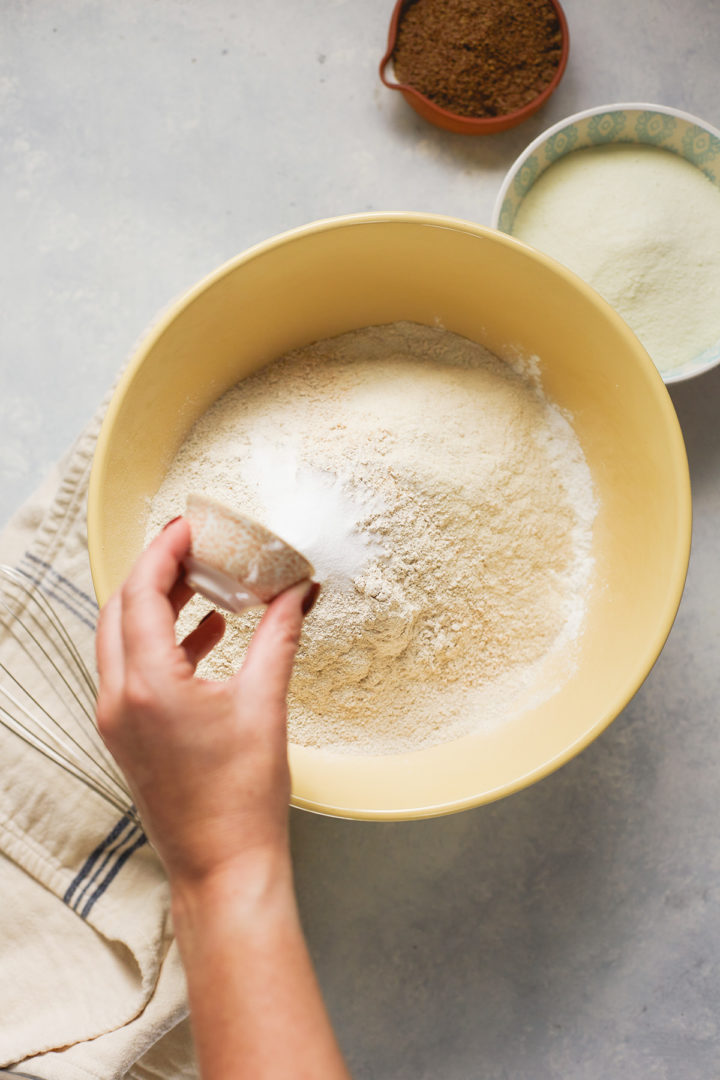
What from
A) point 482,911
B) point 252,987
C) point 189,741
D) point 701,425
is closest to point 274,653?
point 189,741

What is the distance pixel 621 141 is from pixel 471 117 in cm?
21

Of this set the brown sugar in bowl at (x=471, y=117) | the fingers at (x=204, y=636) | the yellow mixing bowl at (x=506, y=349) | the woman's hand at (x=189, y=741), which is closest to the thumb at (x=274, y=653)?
the woman's hand at (x=189, y=741)

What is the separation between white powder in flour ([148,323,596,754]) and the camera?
2.67ft

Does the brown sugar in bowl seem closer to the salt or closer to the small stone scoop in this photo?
the salt

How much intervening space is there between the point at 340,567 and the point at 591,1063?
2.59 feet

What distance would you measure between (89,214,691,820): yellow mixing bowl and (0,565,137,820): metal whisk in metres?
0.21

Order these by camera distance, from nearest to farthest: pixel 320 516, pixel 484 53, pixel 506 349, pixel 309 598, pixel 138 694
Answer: pixel 138 694 → pixel 309 598 → pixel 320 516 → pixel 506 349 → pixel 484 53

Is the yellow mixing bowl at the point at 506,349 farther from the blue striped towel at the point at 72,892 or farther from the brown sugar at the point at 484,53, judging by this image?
the brown sugar at the point at 484,53

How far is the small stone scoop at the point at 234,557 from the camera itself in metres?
0.63

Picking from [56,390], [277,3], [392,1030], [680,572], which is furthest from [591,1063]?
[277,3]

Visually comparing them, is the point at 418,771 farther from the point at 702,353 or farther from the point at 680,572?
the point at 702,353

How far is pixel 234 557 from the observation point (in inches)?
24.6

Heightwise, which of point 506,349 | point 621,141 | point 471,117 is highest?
point 471,117

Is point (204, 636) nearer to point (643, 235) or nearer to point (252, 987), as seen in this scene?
point (252, 987)
